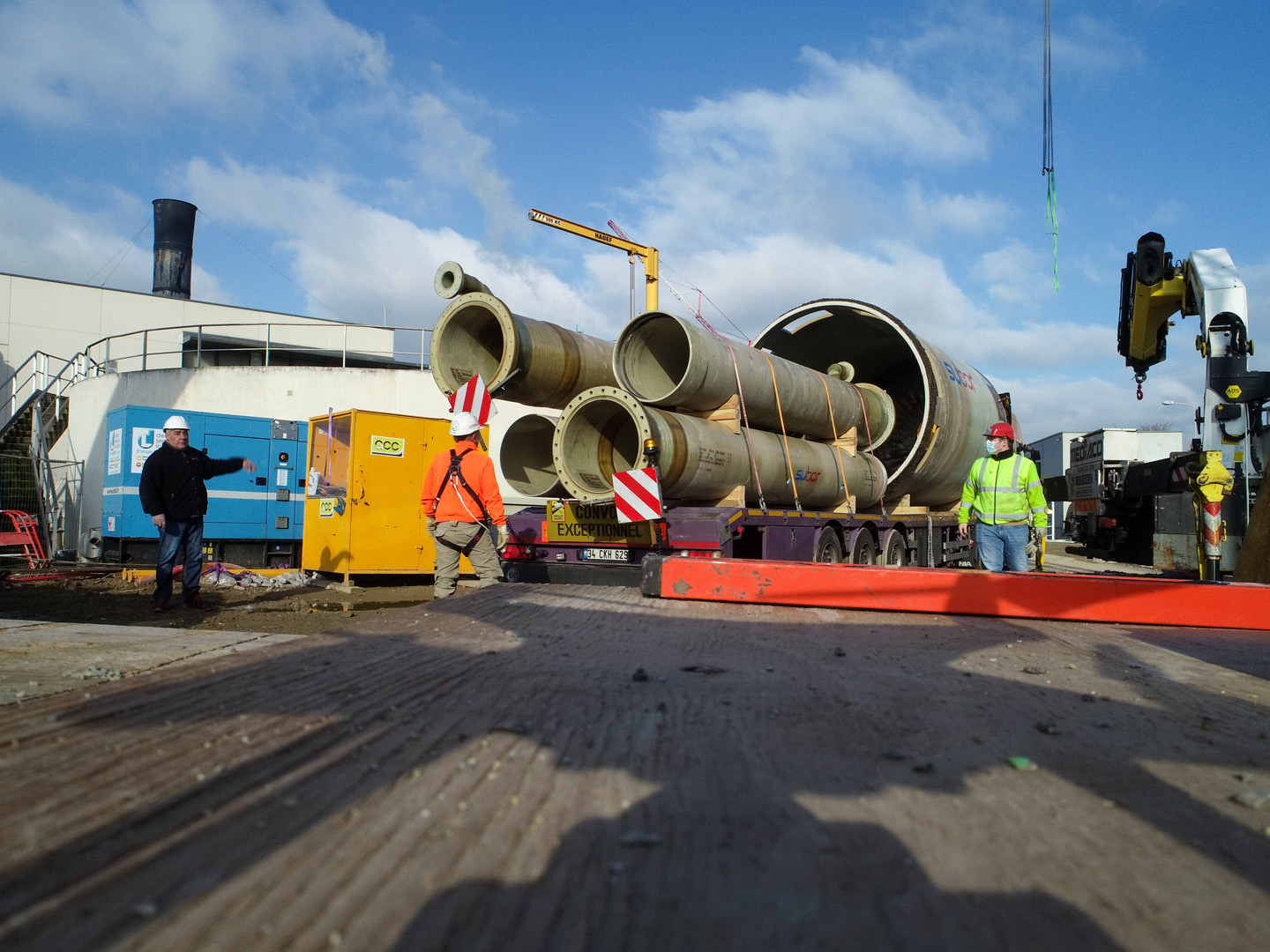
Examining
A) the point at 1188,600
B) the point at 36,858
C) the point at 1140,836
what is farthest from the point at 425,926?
the point at 1188,600

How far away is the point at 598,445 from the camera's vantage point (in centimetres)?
703

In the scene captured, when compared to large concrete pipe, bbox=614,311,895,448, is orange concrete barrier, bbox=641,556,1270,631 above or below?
below

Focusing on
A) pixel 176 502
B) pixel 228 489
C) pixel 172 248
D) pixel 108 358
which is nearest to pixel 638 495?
pixel 176 502

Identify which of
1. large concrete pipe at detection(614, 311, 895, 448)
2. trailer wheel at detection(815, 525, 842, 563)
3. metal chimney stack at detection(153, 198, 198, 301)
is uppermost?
metal chimney stack at detection(153, 198, 198, 301)

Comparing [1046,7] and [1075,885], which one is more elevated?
Result: [1046,7]

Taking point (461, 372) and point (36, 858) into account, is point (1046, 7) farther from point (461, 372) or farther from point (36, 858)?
point (36, 858)

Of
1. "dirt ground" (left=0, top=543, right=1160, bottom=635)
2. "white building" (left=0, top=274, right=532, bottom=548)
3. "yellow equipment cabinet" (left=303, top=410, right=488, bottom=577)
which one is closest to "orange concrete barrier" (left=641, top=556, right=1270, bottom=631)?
"dirt ground" (left=0, top=543, right=1160, bottom=635)

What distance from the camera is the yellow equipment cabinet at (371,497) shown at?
10.3 m

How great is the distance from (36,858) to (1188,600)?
546 centimetres

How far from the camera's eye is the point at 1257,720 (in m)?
2.88

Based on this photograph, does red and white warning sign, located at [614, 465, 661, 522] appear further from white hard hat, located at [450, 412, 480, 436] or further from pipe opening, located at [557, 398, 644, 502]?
white hard hat, located at [450, 412, 480, 436]

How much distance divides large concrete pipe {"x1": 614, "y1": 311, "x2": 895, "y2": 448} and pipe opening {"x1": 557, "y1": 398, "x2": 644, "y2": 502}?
334 mm

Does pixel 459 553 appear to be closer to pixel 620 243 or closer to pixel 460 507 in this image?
pixel 460 507

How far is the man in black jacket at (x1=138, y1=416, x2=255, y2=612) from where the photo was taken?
7.16 meters
